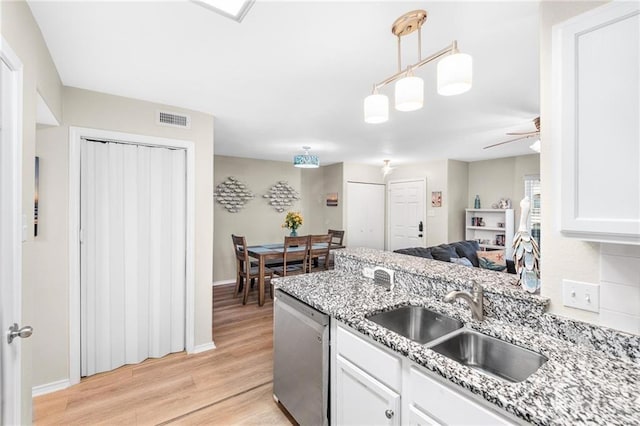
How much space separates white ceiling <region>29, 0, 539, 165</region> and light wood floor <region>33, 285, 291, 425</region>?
2360 millimetres

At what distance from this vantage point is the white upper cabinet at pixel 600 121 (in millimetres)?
917

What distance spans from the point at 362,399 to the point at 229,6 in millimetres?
1974

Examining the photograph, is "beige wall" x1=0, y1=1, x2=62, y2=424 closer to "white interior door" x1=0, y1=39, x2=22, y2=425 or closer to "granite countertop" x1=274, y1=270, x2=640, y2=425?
"white interior door" x1=0, y1=39, x2=22, y2=425

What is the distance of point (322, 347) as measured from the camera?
5.33 feet

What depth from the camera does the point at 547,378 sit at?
3.16ft

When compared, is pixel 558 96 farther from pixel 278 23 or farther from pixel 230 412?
pixel 230 412

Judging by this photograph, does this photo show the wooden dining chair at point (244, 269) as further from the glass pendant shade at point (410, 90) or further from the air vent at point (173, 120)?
the glass pendant shade at point (410, 90)

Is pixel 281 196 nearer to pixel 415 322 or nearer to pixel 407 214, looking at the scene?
pixel 407 214

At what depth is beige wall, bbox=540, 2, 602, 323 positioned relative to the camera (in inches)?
47.7

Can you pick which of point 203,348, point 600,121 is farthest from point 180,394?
point 600,121

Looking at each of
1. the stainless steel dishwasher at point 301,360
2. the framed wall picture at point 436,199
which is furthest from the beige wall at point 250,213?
the stainless steel dishwasher at point 301,360

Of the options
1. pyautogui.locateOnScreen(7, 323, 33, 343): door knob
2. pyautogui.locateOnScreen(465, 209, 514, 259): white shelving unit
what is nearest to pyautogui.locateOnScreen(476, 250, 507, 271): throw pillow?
pyautogui.locateOnScreen(465, 209, 514, 259): white shelving unit

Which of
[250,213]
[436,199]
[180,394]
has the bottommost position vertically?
[180,394]

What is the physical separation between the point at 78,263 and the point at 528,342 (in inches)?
119
